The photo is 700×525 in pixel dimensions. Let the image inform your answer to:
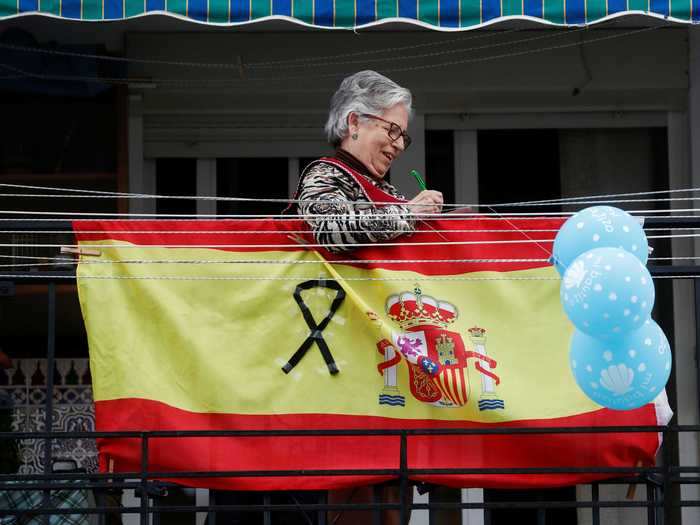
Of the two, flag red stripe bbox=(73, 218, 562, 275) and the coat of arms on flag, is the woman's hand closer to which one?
flag red stripe bbox=(73, 218, 562, 275)

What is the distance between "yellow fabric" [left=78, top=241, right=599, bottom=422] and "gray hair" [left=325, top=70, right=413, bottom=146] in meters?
0.56

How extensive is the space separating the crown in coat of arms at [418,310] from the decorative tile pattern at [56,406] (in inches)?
90.7

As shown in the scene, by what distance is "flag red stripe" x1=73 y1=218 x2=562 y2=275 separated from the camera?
4.27 metres

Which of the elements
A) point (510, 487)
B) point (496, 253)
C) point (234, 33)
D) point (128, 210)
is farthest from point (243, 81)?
point (510, 487)

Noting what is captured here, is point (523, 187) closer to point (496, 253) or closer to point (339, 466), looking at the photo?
point (496, 253)

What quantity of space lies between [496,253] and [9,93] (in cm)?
321

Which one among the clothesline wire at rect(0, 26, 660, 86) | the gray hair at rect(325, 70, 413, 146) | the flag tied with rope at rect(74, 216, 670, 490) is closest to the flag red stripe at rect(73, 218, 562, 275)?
the flag tied with rope at rect(74, 216, 670, 490)

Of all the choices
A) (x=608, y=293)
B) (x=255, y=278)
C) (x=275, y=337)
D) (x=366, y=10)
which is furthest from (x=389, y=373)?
(x=366, y=10)

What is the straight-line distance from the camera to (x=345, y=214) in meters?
4.11

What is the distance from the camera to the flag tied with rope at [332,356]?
13.8 ft

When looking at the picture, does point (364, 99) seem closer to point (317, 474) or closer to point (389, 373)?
point (389, 373)

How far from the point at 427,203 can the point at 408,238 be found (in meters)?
0.18

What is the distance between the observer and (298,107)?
654 centimetres

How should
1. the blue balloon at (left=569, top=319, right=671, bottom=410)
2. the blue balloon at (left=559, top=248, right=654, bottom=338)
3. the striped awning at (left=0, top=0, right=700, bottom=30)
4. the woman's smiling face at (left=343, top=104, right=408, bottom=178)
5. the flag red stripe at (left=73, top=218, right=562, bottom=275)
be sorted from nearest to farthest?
the blue balloon at (left=559, top=248, right=654, bottom=338)
the blue balloon at (left=569, top=319, right=671, bottom=410)
the flag red stripe at (left=73, top=218, right=562, bottom=275)
the woman's smiling face at (left=343, top=104, right=408, bottom=178)
the striped awning at (left=0, top=0, right=700, bottom=30)
